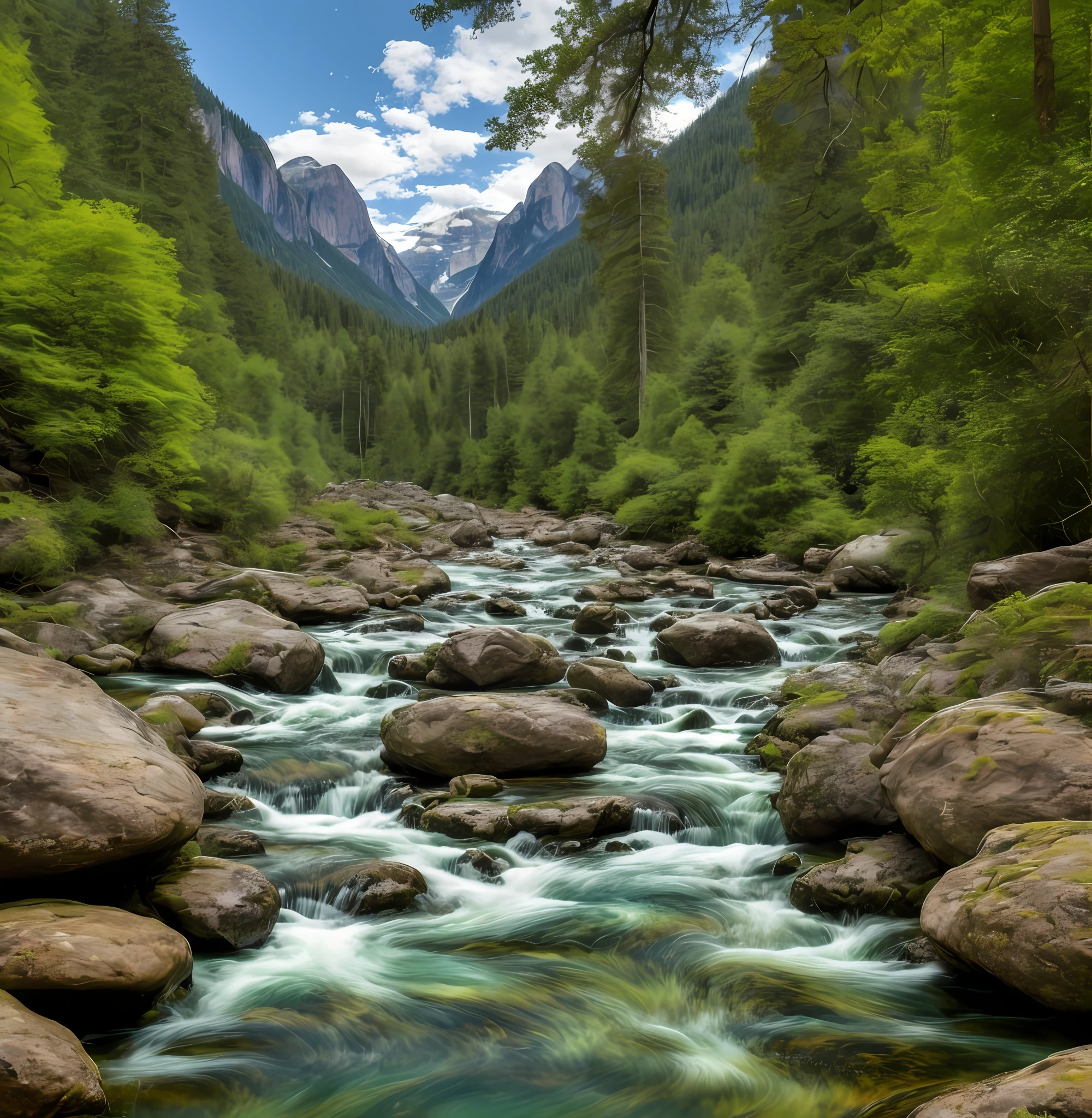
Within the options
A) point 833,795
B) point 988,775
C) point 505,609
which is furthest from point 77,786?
point 505,609

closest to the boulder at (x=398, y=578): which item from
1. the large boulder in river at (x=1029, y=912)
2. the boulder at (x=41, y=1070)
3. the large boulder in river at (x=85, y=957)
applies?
the large boulder in river at (x=85, y=957)

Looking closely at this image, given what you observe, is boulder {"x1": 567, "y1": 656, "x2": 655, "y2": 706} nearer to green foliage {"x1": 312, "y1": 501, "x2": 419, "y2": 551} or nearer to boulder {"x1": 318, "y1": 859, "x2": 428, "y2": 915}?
boulder {"x1": 318, "y1": 859, "x2": 428, "y2": 915}

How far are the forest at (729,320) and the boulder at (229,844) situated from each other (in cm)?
819

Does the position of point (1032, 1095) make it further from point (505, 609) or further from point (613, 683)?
point (505, 609)

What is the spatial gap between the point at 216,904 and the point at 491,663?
6109mm

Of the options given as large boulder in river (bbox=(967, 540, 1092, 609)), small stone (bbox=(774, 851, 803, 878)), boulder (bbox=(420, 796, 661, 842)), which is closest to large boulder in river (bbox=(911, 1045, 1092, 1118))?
small stone (bbox=(774, 851, 803, 878))

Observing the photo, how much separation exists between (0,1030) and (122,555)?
51.2ft

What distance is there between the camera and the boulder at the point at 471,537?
3147 cm

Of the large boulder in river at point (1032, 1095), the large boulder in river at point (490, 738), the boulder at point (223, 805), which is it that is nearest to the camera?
the large boulder in river at point (1032, 1095)

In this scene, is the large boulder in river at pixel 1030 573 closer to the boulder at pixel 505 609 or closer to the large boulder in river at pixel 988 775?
the large boulder in river at pixel 988 775

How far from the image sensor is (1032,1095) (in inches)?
113

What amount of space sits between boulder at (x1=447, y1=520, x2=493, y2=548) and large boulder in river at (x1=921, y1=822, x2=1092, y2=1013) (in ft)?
88.8

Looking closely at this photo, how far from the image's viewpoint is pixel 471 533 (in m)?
31.9

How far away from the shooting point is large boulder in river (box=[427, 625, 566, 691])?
11141 millimetres
